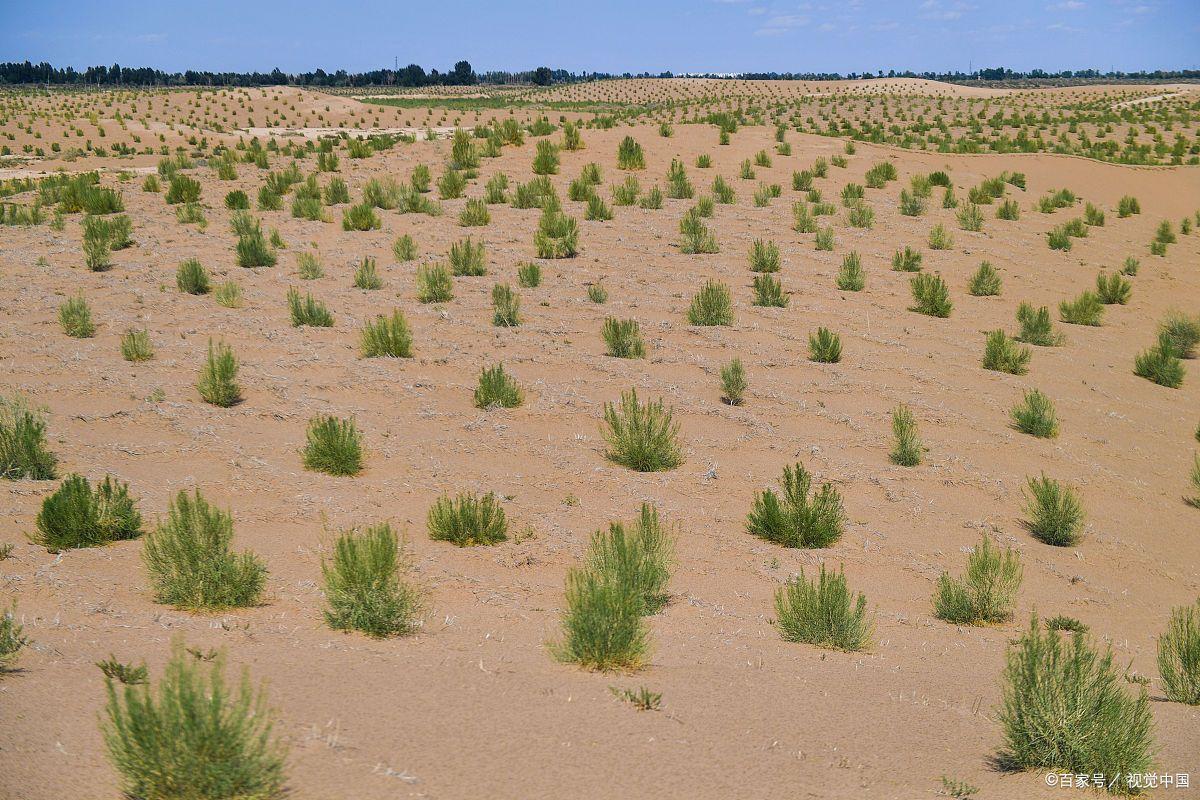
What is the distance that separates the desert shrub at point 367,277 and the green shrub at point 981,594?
8.36m

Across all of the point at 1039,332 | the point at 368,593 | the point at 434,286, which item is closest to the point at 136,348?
the point at 434,286

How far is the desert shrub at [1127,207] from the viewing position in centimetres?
2106

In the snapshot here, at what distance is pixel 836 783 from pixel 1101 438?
7.17 m

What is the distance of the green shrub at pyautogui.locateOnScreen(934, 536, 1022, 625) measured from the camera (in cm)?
594

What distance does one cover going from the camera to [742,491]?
766 cm

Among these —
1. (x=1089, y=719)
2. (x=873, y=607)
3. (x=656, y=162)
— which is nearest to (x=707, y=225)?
(x=656, y=162)

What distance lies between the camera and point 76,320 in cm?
1003

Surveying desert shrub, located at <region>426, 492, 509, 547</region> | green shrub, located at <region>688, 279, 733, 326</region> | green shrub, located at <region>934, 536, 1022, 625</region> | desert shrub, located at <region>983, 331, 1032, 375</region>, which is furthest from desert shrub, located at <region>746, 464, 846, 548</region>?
desert shrub, located at <region>983, 331, 1032, 375</region>

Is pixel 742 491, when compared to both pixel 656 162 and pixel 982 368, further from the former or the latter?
pixel 656 162

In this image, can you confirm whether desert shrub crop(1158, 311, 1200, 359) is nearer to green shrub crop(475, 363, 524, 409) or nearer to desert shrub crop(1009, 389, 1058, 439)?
desert shrub crop(1009, 389, 1058, 439)

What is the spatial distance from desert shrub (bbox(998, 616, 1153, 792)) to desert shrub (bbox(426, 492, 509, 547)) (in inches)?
134

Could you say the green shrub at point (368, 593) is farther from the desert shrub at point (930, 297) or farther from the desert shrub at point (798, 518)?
the desert shrub at point (930, 297)

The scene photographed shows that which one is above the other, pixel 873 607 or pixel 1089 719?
pixel 1089 719

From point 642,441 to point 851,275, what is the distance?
6.77 meters
